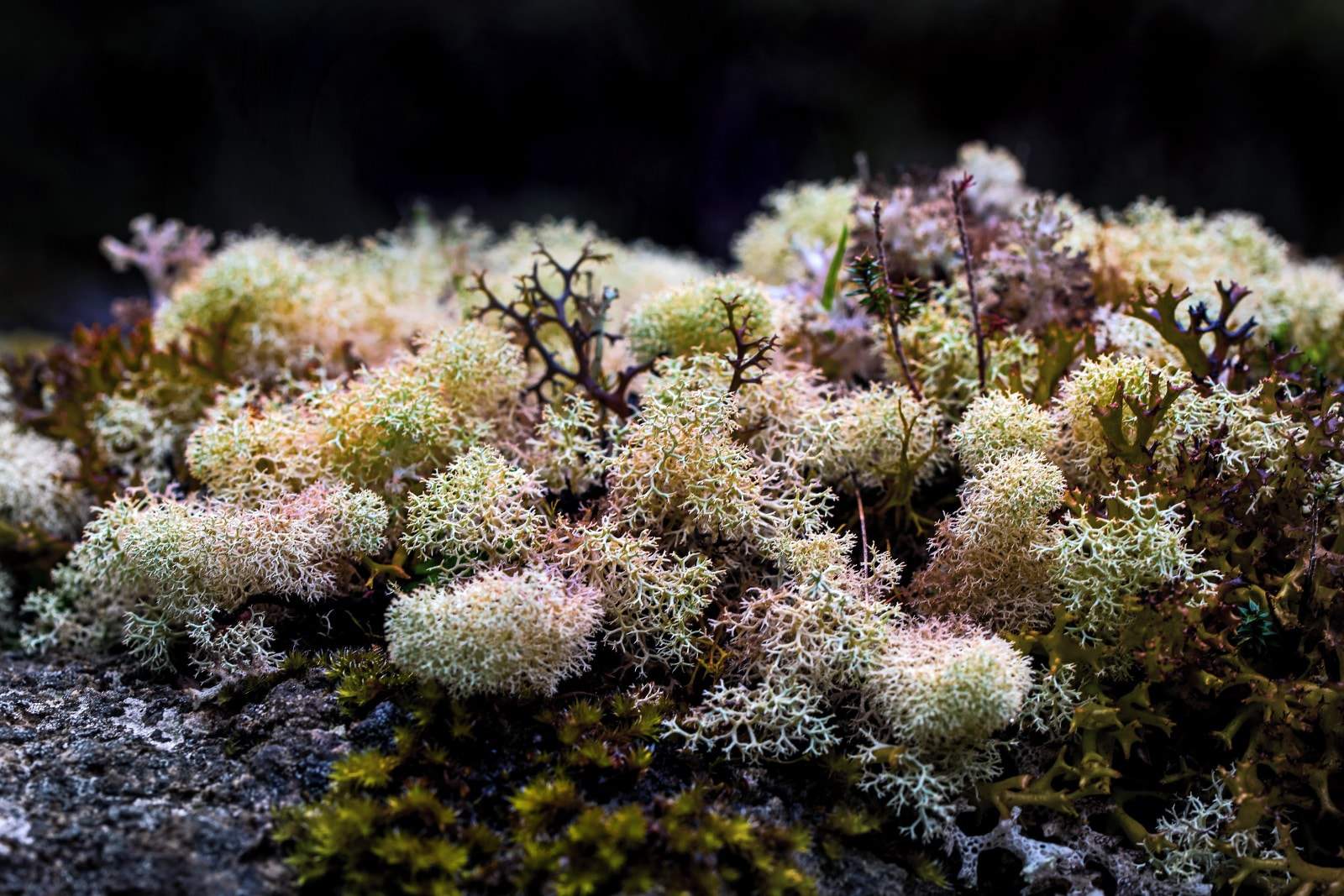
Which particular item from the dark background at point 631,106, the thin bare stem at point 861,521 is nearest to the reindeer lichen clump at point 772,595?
the thin bare stem at point 861,521

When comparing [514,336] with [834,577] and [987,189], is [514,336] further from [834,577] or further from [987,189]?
[987,189]

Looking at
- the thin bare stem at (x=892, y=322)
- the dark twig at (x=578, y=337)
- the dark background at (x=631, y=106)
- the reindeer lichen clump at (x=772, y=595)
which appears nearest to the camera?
the reindeer lichen clump at (x=772, y=595)

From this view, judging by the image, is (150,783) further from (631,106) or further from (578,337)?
(631,106)

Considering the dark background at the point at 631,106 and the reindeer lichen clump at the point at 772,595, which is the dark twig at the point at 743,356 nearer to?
the reindeer lichen clump at the point at 772,595

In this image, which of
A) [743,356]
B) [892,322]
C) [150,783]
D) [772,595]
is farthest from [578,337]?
A: [150,783]

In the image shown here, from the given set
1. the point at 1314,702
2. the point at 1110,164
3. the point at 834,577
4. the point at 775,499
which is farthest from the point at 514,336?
the point at 1110,164

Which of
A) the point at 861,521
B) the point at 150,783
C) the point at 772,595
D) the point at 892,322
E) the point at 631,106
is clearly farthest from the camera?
the point at 631,106

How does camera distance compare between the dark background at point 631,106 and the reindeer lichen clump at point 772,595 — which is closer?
the reindeer lichen clump at point 772,595
